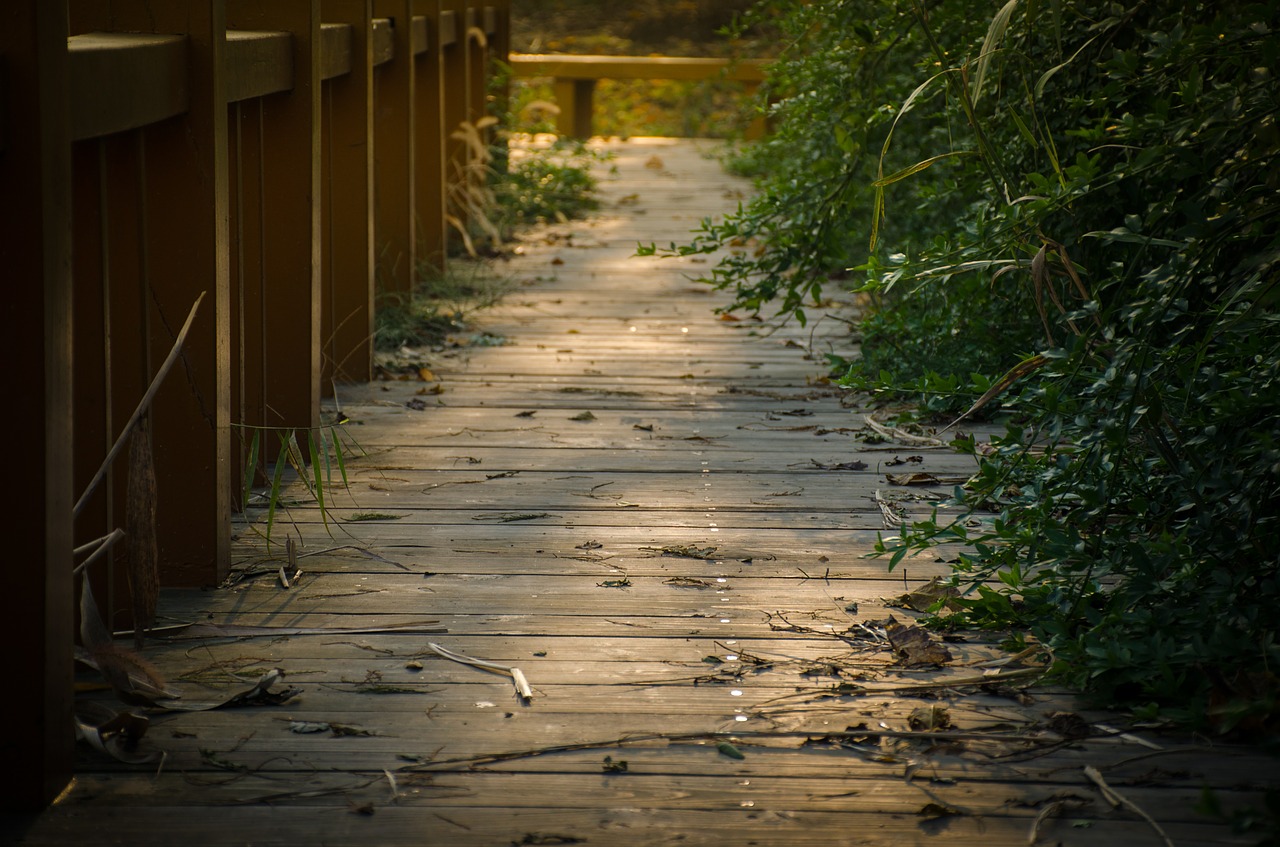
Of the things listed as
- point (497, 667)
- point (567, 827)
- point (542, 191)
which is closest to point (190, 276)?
point (497, 667)

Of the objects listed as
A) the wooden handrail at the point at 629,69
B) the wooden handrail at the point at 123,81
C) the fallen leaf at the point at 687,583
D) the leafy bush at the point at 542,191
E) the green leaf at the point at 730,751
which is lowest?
the fallen leaf at the point at 687,583

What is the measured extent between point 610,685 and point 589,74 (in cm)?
1123

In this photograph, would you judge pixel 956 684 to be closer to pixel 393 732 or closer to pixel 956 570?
pixel 956 570

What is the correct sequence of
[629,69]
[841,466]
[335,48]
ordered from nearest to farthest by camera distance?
[841,466] < [335,48] < [629,69]

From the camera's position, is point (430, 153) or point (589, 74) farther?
point (589, 74)

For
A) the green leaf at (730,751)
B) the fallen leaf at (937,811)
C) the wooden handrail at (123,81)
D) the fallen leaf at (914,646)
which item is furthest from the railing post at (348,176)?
the fallen leaf at (937,811)

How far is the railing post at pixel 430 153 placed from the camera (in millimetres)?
5711

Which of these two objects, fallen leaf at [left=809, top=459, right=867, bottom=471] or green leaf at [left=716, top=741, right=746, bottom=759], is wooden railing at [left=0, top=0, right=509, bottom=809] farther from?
fallen leaf at [left=809, top=459, right=867, bottom=471]

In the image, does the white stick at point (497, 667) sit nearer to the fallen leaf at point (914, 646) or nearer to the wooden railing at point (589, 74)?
the fallen leaf at point (914, 646)

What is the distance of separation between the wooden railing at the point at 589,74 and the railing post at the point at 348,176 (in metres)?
8.39

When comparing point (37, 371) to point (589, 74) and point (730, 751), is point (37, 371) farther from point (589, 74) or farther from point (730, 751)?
point (589, 74)

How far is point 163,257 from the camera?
2.48 meters

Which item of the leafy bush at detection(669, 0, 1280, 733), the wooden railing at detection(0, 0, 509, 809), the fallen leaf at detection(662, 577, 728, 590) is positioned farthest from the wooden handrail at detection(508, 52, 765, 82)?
the fallen leaf at detection(662, 577, 728, 590)

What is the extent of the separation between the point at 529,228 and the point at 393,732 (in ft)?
20.1
